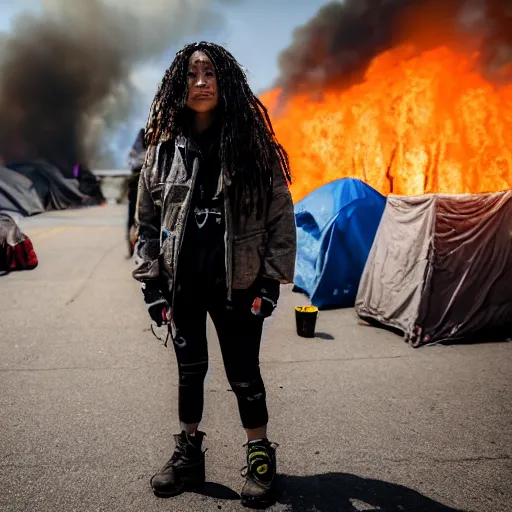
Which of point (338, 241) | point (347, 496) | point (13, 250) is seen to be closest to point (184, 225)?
point (347, 496)

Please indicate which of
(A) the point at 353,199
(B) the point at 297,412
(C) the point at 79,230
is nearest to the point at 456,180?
(A) the point at 353,199

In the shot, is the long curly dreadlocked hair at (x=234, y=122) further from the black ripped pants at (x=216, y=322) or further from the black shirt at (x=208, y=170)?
the black ripped pants at (x=216, y=322)

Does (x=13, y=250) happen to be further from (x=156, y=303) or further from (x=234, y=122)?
(x=234, y=122)

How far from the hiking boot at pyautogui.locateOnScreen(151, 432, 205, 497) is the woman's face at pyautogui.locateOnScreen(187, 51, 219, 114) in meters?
1.71

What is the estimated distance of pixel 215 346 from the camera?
4.68 m

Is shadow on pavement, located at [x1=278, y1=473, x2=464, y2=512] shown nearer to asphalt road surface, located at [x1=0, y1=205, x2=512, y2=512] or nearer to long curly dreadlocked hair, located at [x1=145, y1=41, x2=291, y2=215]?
asphalt road surface, located at [x1=0, y1=205, x2=512, y2=512]

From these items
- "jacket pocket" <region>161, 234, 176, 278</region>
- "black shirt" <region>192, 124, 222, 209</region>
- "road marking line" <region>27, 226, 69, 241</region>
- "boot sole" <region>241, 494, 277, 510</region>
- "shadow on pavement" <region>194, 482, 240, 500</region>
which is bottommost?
"shadow on pavement" <region>194, 482, 240, 500</region>

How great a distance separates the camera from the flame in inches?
391

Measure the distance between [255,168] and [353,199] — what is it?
4.53 metres

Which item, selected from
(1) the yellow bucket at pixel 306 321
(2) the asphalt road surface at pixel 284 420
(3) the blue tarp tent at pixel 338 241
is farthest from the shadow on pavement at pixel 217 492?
(3) the blue tarp tent at pixel 338 241

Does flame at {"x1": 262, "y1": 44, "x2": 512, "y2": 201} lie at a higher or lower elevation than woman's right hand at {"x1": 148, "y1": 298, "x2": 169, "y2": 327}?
higher

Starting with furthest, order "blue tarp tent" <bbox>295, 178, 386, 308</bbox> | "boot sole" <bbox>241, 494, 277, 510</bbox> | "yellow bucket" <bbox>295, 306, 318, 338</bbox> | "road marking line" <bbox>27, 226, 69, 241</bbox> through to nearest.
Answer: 1. "road marking line" <bbox>27, 226, 69, 241</bbox>
2. "blue tarp tent" <bbox>295, 178, 386, 308</bbox>
3. "yellow bucket" <bbox>295, 306, 318, 338</bbox>
4. "boot sole" <bbox>241, 494, 277, 510</bbox>

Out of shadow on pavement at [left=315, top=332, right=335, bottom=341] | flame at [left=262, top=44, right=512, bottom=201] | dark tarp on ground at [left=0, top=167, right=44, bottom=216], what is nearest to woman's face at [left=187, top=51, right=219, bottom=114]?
shadow on pavement at [left=315, top=332, right=335, bottom=341]

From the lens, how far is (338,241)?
20.4 ft
